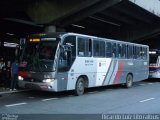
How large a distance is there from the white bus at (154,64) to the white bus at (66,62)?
370 inches

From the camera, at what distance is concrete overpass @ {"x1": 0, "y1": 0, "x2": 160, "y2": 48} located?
934 inches

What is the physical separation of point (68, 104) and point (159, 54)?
59.8ft

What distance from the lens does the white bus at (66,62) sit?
613 inches

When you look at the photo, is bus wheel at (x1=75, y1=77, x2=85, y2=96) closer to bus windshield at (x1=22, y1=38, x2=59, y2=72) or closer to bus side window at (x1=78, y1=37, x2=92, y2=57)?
bus side window at (x1=78, y1=37, x2=92, y2=57)

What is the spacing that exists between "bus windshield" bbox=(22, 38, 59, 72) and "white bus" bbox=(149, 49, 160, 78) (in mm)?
15299

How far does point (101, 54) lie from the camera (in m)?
19.3

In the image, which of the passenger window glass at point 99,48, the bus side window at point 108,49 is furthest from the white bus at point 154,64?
the passenger window glass at point 99,48

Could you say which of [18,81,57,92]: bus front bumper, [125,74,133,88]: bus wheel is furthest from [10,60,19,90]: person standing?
[125,74,133,88]: bus wheel

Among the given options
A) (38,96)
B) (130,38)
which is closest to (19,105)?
(38,96)

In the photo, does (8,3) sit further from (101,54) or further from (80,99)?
(80,99)

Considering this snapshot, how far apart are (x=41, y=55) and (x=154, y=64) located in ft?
52.7

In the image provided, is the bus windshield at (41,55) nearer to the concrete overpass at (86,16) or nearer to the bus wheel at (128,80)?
the concrete overpass at (86,16)

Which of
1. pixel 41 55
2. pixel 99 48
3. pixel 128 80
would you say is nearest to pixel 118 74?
pixel 128 80

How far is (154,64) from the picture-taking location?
29.8m
